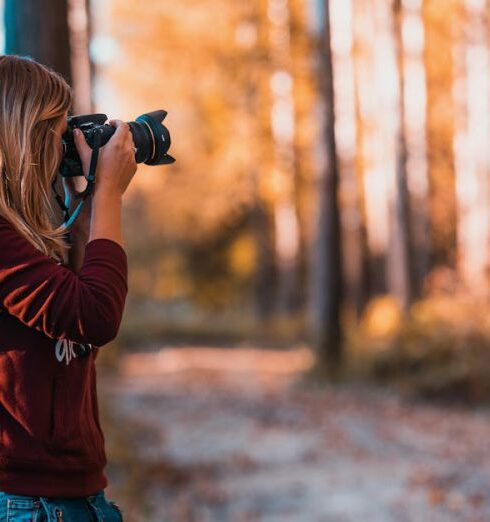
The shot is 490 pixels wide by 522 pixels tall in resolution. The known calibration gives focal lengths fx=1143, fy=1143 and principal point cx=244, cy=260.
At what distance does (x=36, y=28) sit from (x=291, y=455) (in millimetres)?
4883

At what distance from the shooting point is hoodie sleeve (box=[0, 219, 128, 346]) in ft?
7.64

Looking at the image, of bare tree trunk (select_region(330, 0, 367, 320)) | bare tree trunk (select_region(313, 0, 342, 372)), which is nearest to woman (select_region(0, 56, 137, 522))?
bare tree trunk (select_region(313, 0, 342, 372))

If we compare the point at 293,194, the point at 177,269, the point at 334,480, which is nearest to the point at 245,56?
the point at 293,194

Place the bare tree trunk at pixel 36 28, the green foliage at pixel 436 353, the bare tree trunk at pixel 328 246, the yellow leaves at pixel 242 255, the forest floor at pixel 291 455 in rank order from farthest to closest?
the yellow leaves at pixel 242 255 → the bare tree trunk at pixel 328 246 → the green foliage at pixel 436 353 → the forest floor at pixel 291 455 → the bare tree trunk at pixel 36 28

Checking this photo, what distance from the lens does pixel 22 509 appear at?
2.38m

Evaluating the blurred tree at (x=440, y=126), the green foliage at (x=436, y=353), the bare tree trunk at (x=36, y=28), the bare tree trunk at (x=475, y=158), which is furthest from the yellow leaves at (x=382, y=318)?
the bare tree trunk at (x=36, y=28)

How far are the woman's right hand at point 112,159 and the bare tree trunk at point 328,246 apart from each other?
14258mm

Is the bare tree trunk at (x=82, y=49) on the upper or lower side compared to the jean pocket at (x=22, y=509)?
upper

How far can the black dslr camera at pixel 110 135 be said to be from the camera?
8.34ft

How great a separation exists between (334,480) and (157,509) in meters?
1.60

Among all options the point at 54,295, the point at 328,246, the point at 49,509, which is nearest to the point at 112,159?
the point at 54,295

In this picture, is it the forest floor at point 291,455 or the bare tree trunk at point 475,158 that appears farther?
the bare tree trunk at point 475,158

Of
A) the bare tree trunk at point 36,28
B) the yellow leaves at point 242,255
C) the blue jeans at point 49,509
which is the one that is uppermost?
the bare tree trunk at point 36,28

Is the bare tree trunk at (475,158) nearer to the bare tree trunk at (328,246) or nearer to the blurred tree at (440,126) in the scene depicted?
the blurred tree at (440,126)
